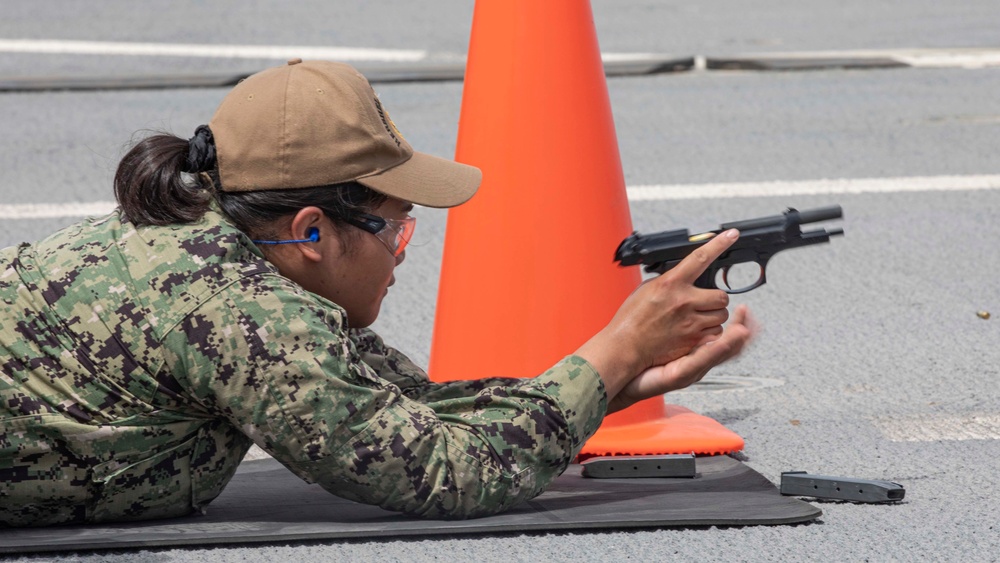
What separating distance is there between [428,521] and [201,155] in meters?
0.87

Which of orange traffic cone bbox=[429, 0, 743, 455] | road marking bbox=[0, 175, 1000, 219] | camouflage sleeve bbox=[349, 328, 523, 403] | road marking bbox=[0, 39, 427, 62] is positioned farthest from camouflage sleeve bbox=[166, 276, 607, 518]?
road marking bbox=[0, 39, 427, 62]

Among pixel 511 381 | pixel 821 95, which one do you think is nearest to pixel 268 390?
pixel 511 381

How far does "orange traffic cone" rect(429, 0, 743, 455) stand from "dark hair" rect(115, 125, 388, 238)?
0.83 m

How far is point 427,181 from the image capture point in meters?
2.70

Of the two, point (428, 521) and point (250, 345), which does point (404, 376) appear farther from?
point (250, 345)

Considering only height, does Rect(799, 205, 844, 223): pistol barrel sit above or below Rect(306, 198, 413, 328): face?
above

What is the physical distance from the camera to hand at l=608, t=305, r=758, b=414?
109 inches

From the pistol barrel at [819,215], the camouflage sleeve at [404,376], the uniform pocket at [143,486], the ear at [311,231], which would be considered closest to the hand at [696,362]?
the pistol barrel at [819,215]

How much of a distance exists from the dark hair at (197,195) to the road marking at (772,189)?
316 cm

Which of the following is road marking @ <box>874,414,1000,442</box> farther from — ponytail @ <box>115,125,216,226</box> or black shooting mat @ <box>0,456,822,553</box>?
ponytail @ <box>115,125,216,226</box>

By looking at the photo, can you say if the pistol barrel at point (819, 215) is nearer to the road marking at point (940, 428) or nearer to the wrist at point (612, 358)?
the wrist at point (612, 358)

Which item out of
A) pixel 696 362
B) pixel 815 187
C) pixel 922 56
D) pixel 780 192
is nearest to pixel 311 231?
pixel 696 362

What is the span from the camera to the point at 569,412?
2676 millimetres

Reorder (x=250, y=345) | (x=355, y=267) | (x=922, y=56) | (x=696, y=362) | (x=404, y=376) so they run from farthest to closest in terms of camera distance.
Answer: (x=922, y=56), (x=404, y=376), (x=696, y=362), (x=355, y=267), (x=250, y=345)
